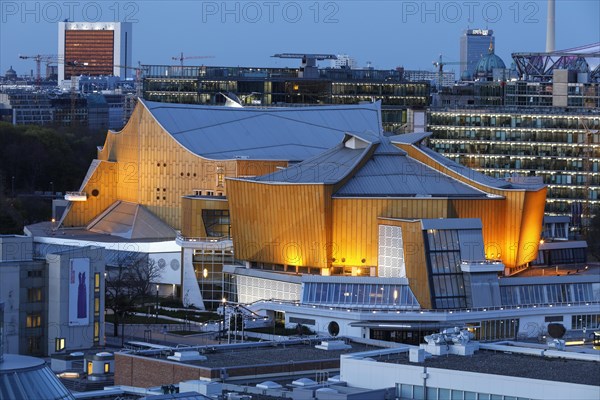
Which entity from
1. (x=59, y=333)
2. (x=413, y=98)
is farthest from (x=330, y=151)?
(x=413, y=98)

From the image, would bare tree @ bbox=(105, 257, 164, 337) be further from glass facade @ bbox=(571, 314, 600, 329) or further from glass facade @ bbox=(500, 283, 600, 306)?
glass facade @ bbox=(571, 314, 600, 329)

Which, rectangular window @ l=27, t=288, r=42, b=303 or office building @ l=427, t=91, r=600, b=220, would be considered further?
office building @ l=427, t=91, r=600, b=220

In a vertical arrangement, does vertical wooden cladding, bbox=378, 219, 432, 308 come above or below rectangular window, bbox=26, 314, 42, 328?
above

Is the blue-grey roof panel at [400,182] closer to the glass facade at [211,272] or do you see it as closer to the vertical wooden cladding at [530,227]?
the vertical wooden cladding at [530,227]

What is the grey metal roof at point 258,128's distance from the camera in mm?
96750

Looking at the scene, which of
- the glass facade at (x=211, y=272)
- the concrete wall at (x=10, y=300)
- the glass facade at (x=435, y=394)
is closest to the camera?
the glass facade at (x=435, y=394)

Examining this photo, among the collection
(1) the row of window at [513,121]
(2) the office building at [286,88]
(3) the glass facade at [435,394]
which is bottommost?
(3) the glass facade at [435,394]

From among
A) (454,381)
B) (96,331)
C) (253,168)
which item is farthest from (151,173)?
(454,381)

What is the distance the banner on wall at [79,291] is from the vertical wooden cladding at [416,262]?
12.4 meters

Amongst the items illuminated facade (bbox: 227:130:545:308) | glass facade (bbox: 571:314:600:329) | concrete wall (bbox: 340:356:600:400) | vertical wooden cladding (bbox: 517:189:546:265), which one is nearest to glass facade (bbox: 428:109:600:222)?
vertical wooden cladding (bbox: 517:189:546:265)

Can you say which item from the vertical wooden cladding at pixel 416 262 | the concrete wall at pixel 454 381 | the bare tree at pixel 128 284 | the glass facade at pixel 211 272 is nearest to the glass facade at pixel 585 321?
the vertical wooden cladding at pixel 416 262

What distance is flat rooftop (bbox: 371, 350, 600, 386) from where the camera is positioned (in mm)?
45875

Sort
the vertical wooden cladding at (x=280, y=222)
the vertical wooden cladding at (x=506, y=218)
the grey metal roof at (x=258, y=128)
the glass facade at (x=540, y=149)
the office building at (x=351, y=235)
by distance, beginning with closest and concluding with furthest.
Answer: the office building at (x=351, y=235)
the vertical wooden cladding at (x=280, y=222)
the vertical wooden cladding at (x=506, y=218)
the grey metal roof at (x=258, y=128)
the glass facade at (x=540, y=149)

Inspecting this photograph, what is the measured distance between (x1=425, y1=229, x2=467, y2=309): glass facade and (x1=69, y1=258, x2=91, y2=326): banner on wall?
42.7ft
